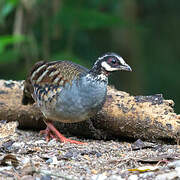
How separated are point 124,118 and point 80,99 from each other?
0.69 m

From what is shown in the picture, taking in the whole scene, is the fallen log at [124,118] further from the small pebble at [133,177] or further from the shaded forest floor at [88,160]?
the small pebble at [133,177]

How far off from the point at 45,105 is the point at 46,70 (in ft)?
1.68

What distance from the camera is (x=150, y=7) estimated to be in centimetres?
1525

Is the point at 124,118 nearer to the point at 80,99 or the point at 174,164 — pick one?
the point at 80,99

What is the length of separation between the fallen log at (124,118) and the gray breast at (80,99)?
406 mm

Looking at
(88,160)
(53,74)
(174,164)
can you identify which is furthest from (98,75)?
(174,164)

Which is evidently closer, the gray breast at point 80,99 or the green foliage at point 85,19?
the gray breast at point 80,99

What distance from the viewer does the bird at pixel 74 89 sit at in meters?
5.69

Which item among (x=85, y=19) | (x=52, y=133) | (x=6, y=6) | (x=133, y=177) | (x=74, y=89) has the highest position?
(x=6, y=6)

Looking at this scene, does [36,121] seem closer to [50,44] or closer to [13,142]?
[13,142]

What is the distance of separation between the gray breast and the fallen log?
0.41m

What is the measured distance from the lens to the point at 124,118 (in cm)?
596

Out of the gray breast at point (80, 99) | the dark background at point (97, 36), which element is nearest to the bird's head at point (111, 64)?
the gray breast at point (80, 99)

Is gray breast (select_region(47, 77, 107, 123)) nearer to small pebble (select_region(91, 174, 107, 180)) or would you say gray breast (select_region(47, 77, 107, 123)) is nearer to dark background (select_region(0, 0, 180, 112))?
small pebble (select_region(91, 174, 107, 180))
